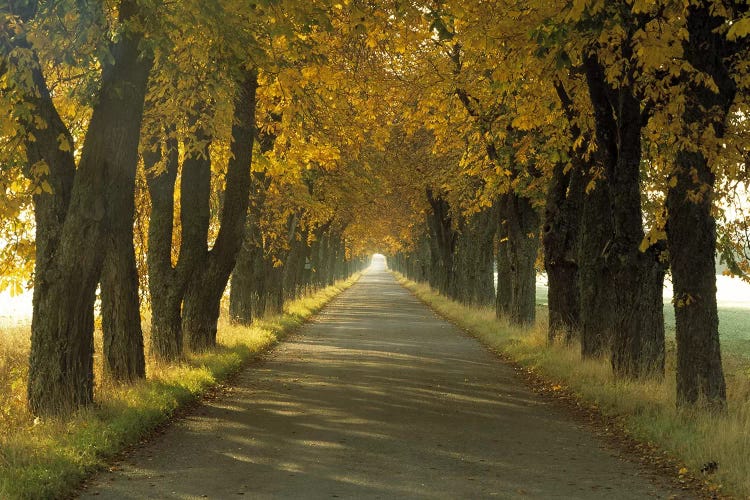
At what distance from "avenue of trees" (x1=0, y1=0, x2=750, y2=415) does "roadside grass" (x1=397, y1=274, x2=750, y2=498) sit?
45cm

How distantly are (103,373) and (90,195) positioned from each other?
3.84 metres

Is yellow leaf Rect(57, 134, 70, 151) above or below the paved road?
above

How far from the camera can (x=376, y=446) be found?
9.65 m

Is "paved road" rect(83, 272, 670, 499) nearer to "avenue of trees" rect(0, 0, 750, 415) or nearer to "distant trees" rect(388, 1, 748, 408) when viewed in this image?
"avenue of trees" rect(0, 0, 750, 415)

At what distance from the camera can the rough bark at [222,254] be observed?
59.6 ft

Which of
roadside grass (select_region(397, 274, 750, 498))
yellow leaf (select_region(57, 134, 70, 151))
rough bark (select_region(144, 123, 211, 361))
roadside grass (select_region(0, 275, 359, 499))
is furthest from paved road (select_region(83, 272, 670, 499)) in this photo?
yellow leaf (select_region(57, 134, 70, 151))

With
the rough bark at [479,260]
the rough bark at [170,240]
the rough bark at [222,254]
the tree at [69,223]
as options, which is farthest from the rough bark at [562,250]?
the rough bark at [479,260]

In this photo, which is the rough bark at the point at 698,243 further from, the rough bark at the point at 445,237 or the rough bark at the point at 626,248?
the rough bark at the point at 445,237

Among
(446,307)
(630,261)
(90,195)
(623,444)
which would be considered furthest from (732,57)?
(446,307)

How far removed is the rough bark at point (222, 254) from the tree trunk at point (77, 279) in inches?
275

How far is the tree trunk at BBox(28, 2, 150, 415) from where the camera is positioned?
10.5 m

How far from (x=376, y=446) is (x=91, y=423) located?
9.52 ft

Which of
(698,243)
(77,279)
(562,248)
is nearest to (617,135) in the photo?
(698,243)

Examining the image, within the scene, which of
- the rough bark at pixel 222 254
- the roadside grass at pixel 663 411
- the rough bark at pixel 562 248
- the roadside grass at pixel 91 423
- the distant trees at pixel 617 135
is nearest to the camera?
the roadside grass at pixel 91 423
